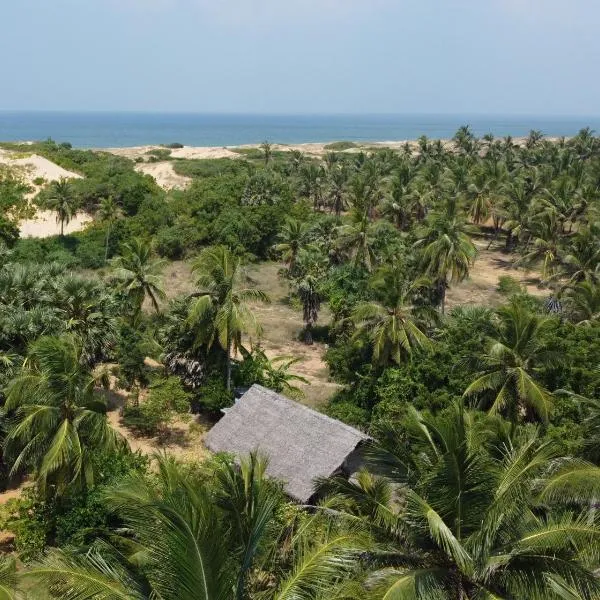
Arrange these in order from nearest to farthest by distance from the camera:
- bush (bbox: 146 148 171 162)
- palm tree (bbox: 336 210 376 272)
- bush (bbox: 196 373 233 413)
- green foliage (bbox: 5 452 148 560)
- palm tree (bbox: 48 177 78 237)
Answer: green foliage (bbox: 5 452 148 560)
bush (bbox: 196 373 233 413)
palm tree (bbox: 336 210 376 272)
palm tree (bbox: 48 177 78 237)
bush (bbox: 146 148 171 162)

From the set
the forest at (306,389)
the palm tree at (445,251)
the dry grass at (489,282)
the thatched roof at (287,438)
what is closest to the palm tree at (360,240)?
the forest at (306,389)

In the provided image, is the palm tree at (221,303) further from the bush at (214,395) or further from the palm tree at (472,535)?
the palm tree at (472,535)

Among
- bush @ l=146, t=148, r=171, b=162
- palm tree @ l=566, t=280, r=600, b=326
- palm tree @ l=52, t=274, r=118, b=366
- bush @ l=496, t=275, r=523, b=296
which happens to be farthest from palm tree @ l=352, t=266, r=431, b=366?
bush @ l=146, t=148, r=171, b=162

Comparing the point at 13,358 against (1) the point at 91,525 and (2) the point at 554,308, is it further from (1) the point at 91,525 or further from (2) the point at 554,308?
(2) the point at 554,308

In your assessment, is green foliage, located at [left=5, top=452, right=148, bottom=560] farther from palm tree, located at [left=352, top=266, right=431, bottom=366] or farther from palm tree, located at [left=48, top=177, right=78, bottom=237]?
palm tree, located at [left=48, top=177, right=78, bottom=237]

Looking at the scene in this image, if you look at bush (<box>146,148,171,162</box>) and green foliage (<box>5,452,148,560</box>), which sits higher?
bush (<box>146,148,171,162</box>)

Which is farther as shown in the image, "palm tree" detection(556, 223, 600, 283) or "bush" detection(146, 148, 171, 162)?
"bush" detection(146, 148, 171, 162)

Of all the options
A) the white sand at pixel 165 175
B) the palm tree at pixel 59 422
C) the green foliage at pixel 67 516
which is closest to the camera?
the palm tree at pixel 59 422
